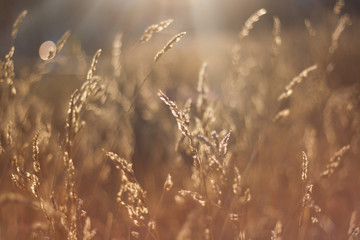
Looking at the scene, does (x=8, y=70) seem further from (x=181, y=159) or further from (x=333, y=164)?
(x=333, y=164)

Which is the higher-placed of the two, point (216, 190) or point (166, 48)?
point (166, 48)

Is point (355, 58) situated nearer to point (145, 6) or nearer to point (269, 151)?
point (269, 151)

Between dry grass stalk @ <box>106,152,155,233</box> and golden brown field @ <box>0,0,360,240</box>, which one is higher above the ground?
golden brown field @ <box>0,0,360,240</box>

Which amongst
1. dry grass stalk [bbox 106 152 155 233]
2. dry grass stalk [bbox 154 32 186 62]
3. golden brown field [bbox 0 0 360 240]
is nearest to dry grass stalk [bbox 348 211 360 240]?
golden brown field [bbox 0 0 360 240]

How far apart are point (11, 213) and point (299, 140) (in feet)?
5.07

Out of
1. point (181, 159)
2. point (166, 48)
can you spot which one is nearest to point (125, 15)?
point (181, 159)

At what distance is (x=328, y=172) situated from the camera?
1019mm

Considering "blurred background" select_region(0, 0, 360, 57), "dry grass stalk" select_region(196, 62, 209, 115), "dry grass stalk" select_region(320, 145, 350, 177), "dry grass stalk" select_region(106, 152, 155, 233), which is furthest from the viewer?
"blurred background" select_region(0, 0, 360, 57)

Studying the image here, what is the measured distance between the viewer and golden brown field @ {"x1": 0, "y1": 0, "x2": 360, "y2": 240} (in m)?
0.95

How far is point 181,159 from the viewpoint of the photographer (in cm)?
165

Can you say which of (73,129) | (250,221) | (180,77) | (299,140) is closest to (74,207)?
(73,129)

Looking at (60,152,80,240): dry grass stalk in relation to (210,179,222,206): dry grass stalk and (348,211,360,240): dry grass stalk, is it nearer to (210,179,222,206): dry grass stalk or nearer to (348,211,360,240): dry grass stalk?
(210,179,222,206): dry grass stalk

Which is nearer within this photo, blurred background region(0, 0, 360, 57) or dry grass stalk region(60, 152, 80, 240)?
dry grass stalk region(60, 152, 80, 240)

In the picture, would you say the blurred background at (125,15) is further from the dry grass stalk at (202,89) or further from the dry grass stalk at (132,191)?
the dry grass stalk at (132,191)
